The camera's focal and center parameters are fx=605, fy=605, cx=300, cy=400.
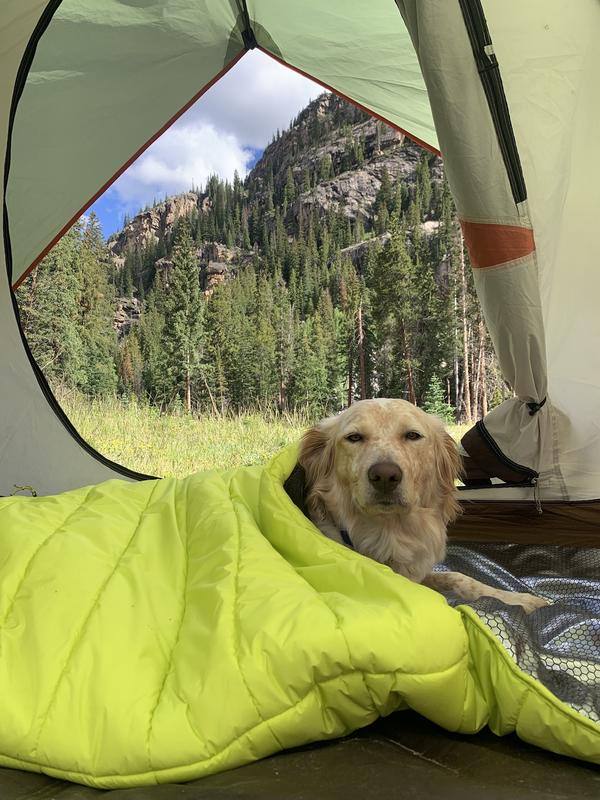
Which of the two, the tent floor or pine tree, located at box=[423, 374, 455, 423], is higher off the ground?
pine tree, located at box=[423, 374, 455, 423]

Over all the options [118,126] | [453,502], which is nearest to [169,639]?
[453,502]

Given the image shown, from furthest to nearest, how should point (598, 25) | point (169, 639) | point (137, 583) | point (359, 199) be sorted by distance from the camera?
point (359, 199) → point (598, 25) → point (137, 583) → point (169, 639)

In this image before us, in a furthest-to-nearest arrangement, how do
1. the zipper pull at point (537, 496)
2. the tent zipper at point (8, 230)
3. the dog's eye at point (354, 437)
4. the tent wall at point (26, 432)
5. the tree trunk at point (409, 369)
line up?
the tree trunk at point (409, 369)
the tent wall at point (26, 432)
the tent zipper at point (8, 230)
the zipper pull at point (537, 496)
the dog's eye at point (354, 437)

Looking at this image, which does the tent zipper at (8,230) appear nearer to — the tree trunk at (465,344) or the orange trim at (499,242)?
the orange trim at (499,242)

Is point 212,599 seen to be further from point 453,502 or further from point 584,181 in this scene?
point 584,181

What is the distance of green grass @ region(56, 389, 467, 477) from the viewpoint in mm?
5848

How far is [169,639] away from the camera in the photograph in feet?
→ 3.89

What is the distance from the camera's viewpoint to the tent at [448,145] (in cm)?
185

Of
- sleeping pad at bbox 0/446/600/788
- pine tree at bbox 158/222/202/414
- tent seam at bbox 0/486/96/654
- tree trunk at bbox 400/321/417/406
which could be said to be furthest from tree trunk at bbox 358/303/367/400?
sleeping pad at bbox 0/446/600/788

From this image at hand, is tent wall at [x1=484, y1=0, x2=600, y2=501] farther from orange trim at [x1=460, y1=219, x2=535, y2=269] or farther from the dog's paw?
the dog's paw

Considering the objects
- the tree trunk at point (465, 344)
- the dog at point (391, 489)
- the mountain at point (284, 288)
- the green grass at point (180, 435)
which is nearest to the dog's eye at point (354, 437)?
the dog at point (391, 489)

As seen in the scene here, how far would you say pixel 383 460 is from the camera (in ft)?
5.64

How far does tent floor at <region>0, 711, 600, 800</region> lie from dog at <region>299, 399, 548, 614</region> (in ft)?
2.32

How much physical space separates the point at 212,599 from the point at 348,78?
3121 millimetres
